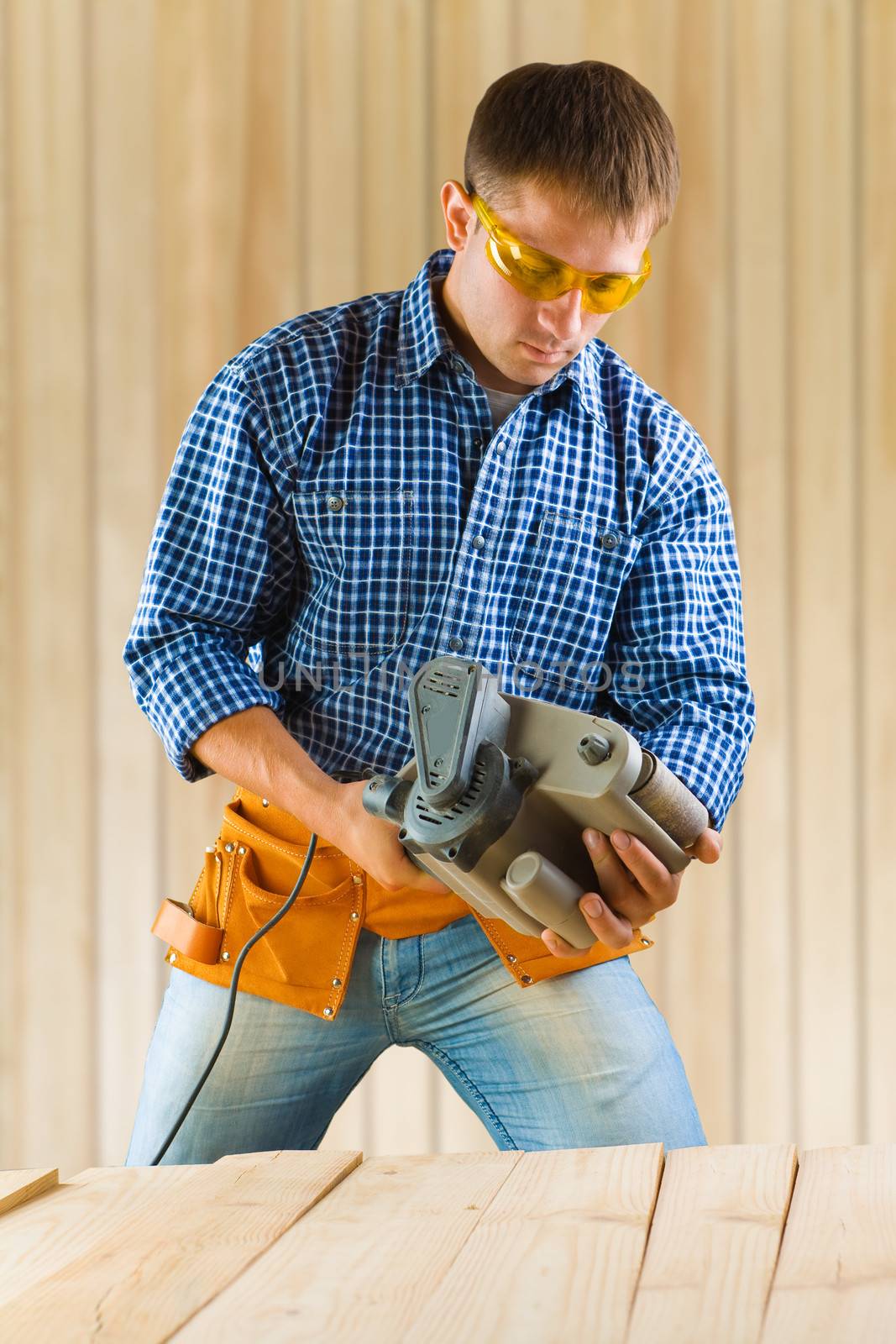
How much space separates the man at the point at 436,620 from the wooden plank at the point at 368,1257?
1.15 ft

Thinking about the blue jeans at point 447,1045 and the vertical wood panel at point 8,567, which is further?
the vertical wood panel at point 8,567

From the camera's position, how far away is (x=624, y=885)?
145 centimetres

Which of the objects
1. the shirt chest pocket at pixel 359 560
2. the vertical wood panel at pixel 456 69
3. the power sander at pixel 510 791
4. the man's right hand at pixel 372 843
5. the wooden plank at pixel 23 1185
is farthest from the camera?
the vertical wood panel at pixel 456 69

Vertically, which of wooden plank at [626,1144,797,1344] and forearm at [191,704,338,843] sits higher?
forearm at [191,704,338,843]

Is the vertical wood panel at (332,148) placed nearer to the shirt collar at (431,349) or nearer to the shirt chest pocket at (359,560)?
the shirt collar at (431,349)

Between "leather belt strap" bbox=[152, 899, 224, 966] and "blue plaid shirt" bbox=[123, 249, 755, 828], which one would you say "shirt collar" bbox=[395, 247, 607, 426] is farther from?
"leather belt strap" bbox=[152, 899, 224, 966]

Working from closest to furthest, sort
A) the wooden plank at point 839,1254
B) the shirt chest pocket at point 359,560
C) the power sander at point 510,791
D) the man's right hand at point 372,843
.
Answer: the wooden plank at point 839,1254 → the power sander at point 510,791 → the man's right hand at point 372,843 → the shirt chest pocket at point 359,560

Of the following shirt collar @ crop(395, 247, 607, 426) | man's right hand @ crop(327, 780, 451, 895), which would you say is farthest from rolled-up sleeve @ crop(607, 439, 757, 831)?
man's right hand @ crop(327, 780, 451, 895)

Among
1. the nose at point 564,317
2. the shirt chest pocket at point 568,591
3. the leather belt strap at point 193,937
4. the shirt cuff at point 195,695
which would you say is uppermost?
the nose at point 564,317

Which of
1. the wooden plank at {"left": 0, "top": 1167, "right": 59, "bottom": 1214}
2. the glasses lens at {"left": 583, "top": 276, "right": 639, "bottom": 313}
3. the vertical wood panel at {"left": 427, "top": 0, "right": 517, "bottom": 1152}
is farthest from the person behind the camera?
the vertical wood panel at {"left": 427, "top": 0, "right": 517, "bottom": 1152}

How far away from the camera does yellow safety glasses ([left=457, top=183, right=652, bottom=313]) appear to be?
1522mm

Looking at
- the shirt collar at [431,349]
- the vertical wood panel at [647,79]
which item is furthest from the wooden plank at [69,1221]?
the vertical wood panel at [647,79]

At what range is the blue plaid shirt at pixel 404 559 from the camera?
1.64m

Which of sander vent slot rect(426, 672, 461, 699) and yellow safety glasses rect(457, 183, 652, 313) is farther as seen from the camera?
yellow safety glasses rect(457, 183, 652, 313)
